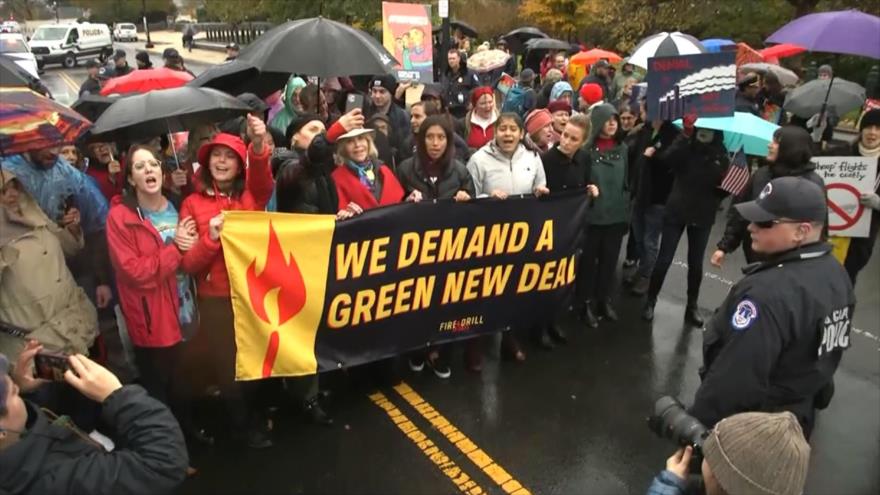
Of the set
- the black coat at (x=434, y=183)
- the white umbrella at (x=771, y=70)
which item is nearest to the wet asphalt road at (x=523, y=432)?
the black coat at (x=434, y=183)

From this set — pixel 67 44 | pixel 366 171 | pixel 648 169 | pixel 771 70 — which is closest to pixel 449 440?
pixel 366 171

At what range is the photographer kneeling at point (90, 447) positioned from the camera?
186 centimetres

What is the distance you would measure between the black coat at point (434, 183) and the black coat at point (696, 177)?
83.1 inches

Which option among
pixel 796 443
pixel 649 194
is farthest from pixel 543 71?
pixel 796 443

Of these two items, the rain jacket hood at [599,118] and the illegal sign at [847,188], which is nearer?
the illegal sign at [847,188]

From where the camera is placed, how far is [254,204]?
3926 mm

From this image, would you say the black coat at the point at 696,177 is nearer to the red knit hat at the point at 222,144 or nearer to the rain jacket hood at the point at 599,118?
the rain jacket hood at the point at 599,118

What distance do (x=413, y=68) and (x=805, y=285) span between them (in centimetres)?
718

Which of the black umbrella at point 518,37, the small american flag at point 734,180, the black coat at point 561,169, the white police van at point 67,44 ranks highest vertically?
the white police van at point 67,44

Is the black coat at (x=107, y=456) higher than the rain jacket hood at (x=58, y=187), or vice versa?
the rain jacket hood at (x=58, y=187)

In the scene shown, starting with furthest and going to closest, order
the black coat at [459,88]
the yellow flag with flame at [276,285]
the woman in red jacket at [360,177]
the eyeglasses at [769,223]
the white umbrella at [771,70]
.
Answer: the white umbrella at [771,70] < the black coat at [459,88] < the woman in red jacket at [360,177] < the yellow flag with flame at [276,285] < the eyeglasses at [769,223]

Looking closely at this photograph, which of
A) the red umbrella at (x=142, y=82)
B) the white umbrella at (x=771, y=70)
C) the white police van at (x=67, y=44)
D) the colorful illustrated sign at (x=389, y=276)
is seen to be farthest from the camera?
the white police van at (x=67, y=44)

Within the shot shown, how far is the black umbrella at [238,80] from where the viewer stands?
4.96 m

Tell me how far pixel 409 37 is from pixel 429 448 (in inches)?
256
